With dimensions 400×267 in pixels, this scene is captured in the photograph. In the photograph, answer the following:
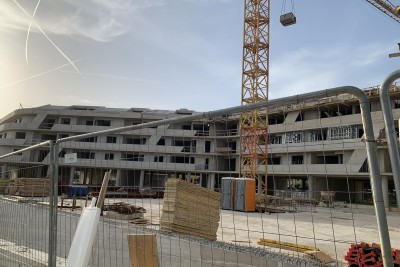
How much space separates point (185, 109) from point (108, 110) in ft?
41.0

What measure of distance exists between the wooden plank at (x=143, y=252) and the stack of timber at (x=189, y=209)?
2.93m

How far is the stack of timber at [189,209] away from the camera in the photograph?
7465mm

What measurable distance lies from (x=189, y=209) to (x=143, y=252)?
3.69 metres

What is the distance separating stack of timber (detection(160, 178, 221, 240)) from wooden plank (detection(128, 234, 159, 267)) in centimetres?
293

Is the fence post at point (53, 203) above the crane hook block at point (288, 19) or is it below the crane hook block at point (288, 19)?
below

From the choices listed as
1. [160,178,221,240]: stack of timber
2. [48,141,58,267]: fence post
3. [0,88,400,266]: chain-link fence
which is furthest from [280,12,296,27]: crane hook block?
[48,141,58,267]: fence post

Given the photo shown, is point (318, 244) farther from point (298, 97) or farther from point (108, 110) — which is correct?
point (108, 110)

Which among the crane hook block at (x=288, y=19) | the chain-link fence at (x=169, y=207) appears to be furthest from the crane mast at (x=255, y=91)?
the chain-link fence at (x=169, y=207)

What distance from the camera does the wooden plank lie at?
4129mm

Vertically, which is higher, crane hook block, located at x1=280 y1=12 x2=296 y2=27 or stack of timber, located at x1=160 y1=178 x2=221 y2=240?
crane hook block, located at x1=280 y1=12 x2=296 y2=27

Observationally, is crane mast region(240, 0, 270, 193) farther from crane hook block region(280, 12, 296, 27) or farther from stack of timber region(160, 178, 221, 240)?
stack of timber region(160, 178, 221, 240)

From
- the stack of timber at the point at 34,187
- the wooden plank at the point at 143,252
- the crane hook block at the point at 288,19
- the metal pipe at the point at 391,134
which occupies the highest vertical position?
the crane hook block at the point at 288,19

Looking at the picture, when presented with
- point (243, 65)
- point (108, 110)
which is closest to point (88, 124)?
point (108, 110)

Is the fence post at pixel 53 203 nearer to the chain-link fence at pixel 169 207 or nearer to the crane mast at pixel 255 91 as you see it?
the chain-link fence at pixel 169 207
